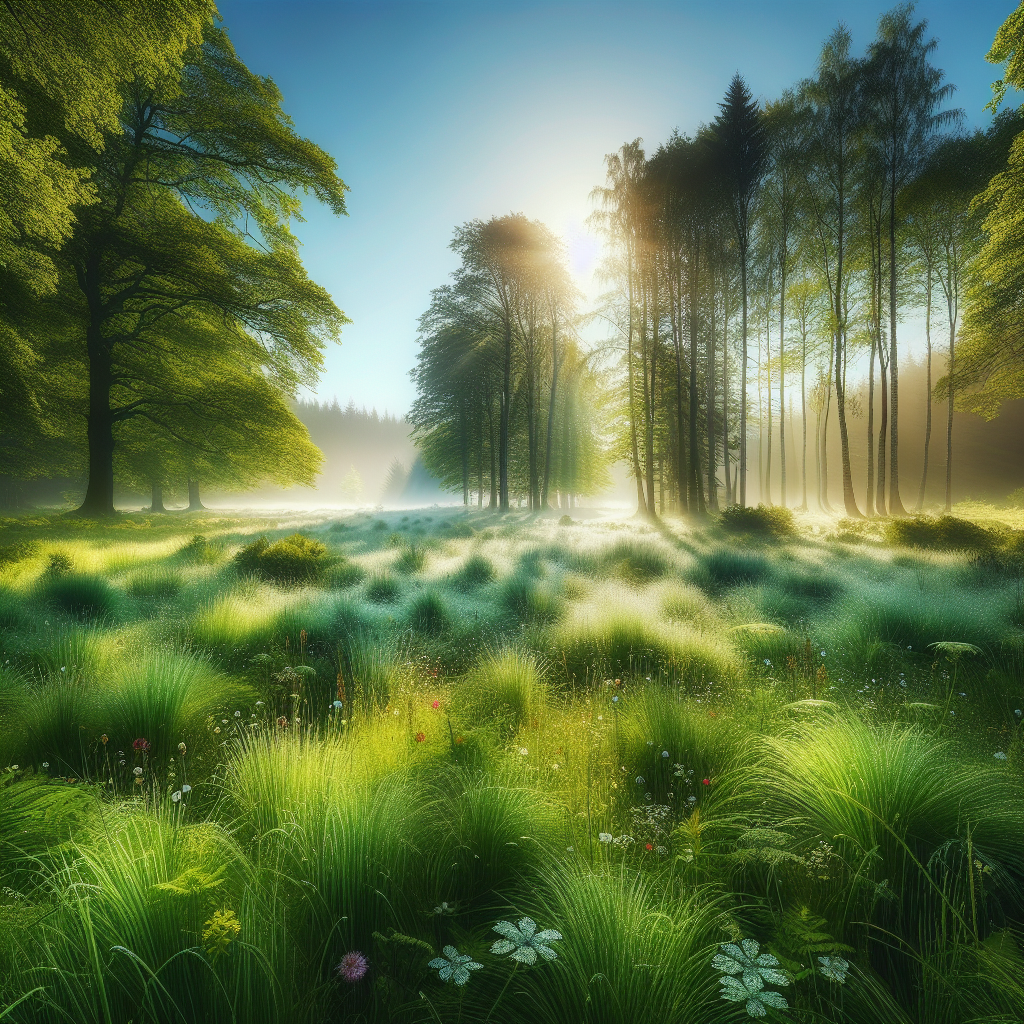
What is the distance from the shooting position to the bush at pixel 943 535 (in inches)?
360

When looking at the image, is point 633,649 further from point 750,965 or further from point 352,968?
point 352,968

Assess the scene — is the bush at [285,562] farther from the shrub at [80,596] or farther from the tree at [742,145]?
the tree at [742,145]

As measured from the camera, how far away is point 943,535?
31.5 ft

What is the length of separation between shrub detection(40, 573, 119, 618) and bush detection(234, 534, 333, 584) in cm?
202

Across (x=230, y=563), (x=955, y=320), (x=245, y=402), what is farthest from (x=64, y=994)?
(x=955, y=320)

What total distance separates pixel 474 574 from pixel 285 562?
3.13 meters

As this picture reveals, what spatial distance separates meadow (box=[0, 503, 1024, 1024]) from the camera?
1230 millimetres

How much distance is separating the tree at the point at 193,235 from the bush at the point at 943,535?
1450 cm

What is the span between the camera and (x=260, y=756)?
204cm

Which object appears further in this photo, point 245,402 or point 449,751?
point 245,402

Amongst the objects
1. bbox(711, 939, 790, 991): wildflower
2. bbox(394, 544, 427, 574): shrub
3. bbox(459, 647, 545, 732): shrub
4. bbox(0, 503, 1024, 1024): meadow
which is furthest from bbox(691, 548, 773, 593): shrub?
bbox(711, 939, 790, 991): wildflower

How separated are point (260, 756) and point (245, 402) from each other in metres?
13.8

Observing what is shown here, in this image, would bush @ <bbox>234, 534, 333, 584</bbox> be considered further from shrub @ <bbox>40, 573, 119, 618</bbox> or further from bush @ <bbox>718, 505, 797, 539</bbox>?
bush @ <bbox>718, 505, 797, 539</bbox>

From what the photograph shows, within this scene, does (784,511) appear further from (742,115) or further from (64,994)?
(64,994)
